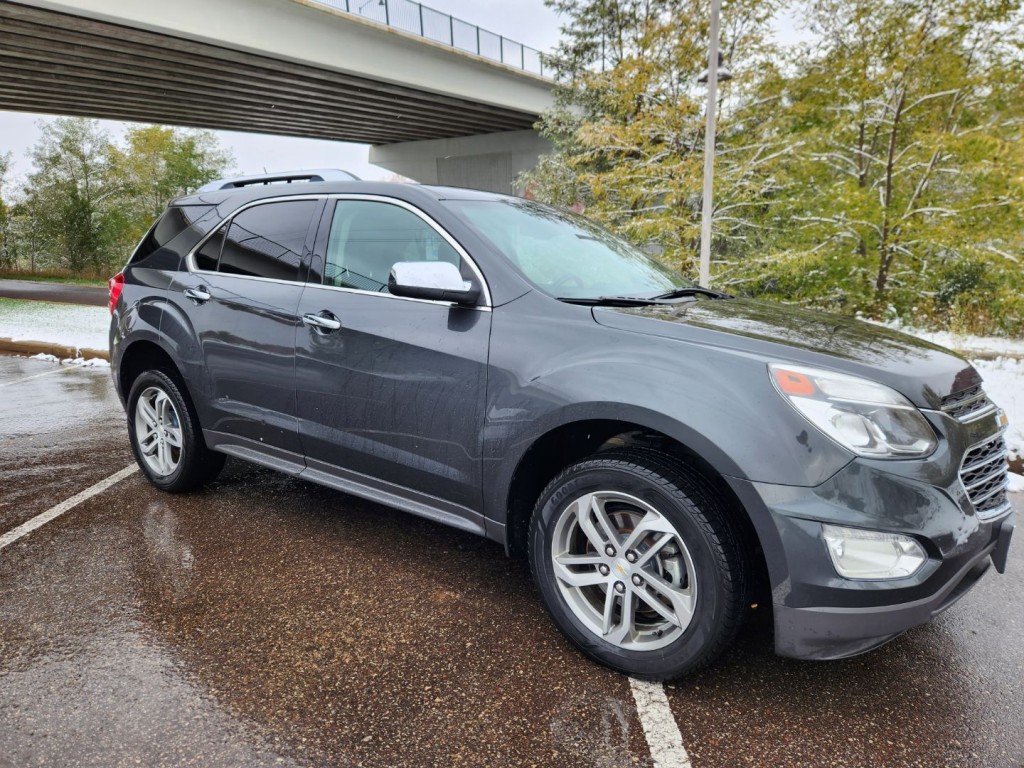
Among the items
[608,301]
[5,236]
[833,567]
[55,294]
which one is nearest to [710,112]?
[608,301]

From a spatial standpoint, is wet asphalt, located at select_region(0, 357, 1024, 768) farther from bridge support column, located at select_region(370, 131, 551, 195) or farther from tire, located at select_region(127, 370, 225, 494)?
bridge support column, located at select_region(370, 131, 551, 195)

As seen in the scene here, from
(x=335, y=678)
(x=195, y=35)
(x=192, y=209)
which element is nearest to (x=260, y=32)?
(x=195, y=35)

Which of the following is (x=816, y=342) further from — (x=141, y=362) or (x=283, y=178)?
(x=141, y=362)

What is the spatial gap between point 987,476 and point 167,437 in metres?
4.05

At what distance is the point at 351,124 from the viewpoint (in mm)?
31141

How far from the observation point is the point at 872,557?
2.01 meters

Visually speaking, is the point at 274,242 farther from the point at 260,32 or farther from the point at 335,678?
the point at 260,32

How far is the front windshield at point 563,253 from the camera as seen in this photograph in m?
2.89

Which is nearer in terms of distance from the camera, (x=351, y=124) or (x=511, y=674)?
(x=511, y=674)

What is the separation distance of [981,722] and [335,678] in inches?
84.3

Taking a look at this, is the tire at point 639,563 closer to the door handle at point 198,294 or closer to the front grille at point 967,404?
the front grille at point 967,404

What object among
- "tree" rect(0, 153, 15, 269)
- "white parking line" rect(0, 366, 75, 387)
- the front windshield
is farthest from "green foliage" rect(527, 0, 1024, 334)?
"tree" rect(0, 153, 15, 269)

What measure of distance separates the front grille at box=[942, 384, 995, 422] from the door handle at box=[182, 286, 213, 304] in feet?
11.2

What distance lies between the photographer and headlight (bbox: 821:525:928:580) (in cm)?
201
